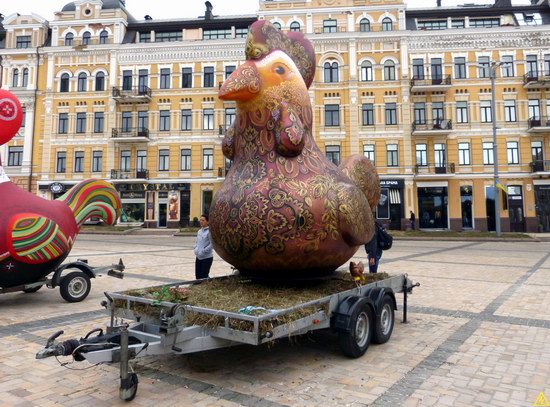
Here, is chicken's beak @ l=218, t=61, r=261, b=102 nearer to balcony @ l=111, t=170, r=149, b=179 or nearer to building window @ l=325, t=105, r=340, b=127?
building window @ l=325, t=105, r=340, b=127

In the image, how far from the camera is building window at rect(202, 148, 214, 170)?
31.9m

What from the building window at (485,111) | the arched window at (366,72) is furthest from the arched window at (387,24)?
the building window at (485,111)

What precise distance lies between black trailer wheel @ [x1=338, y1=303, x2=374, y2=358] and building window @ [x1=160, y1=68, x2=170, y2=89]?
1220 inches

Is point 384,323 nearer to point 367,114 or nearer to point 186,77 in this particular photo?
point 367,114

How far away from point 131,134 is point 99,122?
2.87 metres

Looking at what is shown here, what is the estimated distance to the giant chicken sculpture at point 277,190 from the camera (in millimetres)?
4602

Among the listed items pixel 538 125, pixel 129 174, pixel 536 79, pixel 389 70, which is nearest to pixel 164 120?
pixel 129 174

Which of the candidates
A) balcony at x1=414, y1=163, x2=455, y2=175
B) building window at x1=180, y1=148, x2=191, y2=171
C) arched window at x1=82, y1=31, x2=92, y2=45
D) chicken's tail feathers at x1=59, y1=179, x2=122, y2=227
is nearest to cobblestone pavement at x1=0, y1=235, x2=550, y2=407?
chicken's tail feathers at x1=59, y1=179, x2=122, y2=227

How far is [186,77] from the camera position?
32.8m

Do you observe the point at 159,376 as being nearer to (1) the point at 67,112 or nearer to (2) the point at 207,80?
(2) the point at 207,80

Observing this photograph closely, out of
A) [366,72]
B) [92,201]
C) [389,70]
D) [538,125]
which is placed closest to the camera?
[92,201]

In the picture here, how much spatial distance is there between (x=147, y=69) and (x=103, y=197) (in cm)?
2730

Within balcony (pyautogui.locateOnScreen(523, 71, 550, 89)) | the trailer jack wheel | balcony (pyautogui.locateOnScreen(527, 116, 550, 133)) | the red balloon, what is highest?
balcony (pyautogui.locateOnScreen(523, 71, 550, 89))

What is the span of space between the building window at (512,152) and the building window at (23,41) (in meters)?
36.3
